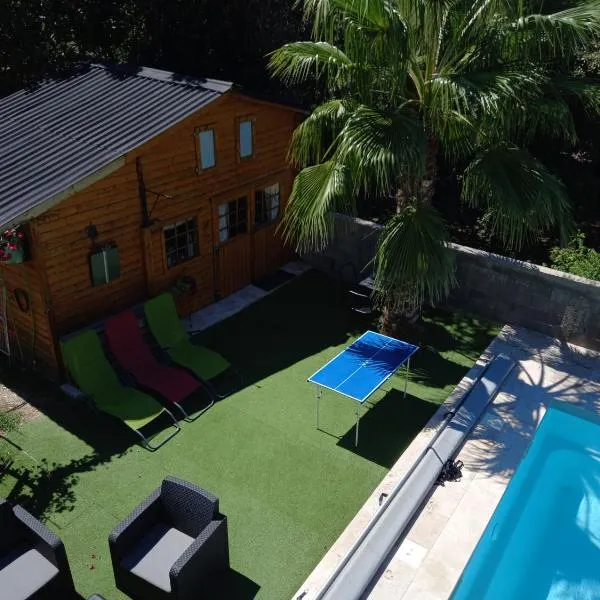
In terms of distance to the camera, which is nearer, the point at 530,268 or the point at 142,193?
the point at 142,193

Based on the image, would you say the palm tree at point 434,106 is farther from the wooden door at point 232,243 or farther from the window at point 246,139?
the wooden door at point 232,243

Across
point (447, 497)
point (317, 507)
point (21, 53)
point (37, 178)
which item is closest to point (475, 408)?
point (447, 497)

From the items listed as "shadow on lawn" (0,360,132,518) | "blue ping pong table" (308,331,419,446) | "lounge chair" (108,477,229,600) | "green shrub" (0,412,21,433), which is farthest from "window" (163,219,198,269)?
"lounge chair" (108,477,229,600)

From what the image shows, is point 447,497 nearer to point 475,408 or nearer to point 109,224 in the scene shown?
point 475,408

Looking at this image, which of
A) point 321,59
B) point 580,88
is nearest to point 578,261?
point 580,88

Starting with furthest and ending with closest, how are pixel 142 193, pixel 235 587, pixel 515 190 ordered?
pixel 142 193, pixel 515 190, pixel 235 587

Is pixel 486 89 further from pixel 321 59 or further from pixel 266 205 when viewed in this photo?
pixel 266 205
